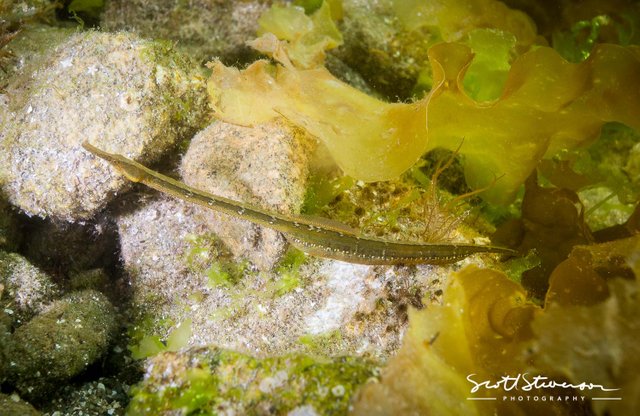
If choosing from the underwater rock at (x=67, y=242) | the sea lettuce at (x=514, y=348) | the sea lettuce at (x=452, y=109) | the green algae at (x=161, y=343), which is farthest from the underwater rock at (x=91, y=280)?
the sea lettuce at (x=514, y=348)

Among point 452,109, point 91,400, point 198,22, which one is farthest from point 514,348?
point 198,22

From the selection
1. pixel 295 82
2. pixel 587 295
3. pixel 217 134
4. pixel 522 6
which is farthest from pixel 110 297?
pixel 522 6

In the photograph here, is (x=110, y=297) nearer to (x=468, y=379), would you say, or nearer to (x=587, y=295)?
(x=468, y=379)

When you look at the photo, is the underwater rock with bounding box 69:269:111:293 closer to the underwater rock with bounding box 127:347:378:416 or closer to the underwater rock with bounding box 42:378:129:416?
the underwater rock with bounding box 42:378:129:416

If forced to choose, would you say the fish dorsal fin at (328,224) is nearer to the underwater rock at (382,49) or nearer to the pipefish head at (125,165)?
the pipefish head at (125,165)

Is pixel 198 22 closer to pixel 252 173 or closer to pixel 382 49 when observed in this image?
pixel 382 49
